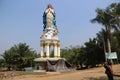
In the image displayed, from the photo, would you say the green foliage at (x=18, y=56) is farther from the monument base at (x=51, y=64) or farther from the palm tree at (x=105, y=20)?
the palm tree at (x=105, y=20)

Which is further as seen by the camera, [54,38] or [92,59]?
[92,59]

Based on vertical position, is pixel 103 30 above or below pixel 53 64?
above

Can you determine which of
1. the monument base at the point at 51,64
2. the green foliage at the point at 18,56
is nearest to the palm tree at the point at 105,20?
the monument base at the point at 51,64

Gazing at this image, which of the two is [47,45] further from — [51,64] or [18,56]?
[18,56]

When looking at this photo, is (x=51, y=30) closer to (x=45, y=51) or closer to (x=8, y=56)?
(x=45, y=51)

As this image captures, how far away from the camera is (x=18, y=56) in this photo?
5891 cm

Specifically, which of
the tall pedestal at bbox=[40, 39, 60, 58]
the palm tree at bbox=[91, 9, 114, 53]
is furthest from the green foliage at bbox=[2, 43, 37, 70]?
the palm tree at bbox=[91, 9, 114, 53]

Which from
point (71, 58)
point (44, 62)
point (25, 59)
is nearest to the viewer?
point (44, 62)

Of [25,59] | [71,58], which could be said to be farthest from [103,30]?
[71,58]

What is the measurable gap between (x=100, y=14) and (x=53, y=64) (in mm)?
11636

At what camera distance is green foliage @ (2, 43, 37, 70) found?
193 ft

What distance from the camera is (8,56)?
197ft

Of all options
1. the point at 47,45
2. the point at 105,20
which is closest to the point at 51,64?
the point at 47,45

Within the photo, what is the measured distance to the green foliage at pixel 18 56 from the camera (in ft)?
193
